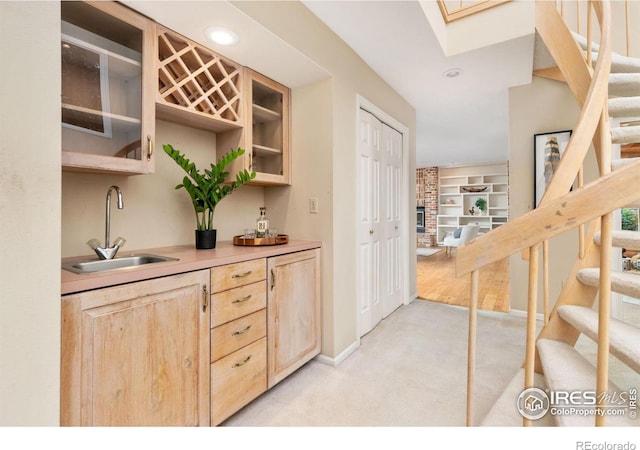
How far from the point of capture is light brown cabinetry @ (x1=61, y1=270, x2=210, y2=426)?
100cm

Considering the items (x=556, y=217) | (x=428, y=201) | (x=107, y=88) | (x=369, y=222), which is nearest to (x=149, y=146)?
(x=107, y=88)

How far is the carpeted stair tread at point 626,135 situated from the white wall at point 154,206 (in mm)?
2381

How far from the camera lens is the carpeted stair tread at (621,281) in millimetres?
1167

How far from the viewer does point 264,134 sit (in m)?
2.23

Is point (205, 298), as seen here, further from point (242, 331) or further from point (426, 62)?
point (426, 62)

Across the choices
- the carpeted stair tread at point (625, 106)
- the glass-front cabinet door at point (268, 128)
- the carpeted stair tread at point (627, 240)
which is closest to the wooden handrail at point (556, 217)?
the carpeted stair tread at point (627, 240)

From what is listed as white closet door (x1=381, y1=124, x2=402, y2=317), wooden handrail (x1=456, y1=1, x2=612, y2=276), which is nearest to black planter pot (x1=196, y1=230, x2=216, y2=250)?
wooden handrail (x1=456, y1=1, x2=612, y2=276)

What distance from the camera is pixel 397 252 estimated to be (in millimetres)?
3402

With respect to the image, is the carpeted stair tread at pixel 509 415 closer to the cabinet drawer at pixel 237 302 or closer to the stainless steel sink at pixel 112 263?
the cabinet drawer at pixel 237 302

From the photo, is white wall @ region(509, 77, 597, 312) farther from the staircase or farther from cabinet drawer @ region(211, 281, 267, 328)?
cabinet drawer @ region(211, 281, 267, 328)

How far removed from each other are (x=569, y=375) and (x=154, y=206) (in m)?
2.29

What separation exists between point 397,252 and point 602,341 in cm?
260
